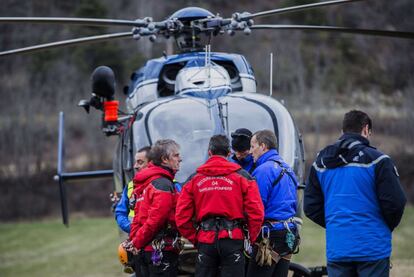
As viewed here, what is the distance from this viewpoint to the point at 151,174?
7.27 metres

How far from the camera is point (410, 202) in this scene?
32812 mm

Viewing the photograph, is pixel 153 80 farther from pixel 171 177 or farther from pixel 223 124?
pixel 171 177

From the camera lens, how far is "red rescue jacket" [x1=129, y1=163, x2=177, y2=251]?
7121 mm

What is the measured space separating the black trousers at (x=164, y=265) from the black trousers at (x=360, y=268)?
4.80 feet

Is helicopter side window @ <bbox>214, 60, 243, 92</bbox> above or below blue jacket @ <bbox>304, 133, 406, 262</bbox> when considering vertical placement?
above

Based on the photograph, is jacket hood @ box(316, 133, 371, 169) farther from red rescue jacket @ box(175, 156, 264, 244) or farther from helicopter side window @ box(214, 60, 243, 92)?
helicopter side window @ box(214, 60, 243, 92)

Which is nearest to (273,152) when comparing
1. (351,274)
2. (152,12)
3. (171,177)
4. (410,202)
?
(171,177)

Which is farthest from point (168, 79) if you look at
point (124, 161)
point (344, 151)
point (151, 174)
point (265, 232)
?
point (344, 151)

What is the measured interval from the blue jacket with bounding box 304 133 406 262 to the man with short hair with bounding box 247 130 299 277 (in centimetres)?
86

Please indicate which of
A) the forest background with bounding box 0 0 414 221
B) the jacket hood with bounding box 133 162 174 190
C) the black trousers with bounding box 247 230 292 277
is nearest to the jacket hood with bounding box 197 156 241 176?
the jacket hood with bounding box 133 162 174 190

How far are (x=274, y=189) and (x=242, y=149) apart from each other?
52 cm

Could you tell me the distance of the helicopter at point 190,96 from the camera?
885 cm

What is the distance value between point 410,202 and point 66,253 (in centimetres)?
1430

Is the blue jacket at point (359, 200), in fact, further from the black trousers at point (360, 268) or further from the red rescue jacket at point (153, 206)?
the red rescue jacket at point (153, 206)
